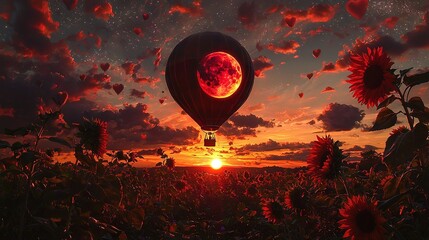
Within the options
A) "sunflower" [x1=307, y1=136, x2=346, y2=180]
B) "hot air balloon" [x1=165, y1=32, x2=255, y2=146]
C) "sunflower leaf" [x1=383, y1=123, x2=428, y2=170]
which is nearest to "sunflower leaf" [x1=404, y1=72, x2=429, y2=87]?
"sunflower leaf" [x1=383, y1=123, x2=428, y2=170]

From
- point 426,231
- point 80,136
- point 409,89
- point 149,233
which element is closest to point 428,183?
point 409,89

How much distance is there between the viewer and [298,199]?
654 cm

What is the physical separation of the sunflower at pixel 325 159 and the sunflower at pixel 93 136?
266cm

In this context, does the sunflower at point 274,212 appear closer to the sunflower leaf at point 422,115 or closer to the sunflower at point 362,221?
the sunflower at point 362,221

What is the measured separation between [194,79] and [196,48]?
5.05 ft

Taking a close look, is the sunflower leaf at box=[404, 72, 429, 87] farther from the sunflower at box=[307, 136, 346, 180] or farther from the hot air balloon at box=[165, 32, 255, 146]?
the hot air balloon at box=[165, 32, 255, 146]

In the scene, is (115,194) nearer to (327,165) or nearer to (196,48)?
(327,165)

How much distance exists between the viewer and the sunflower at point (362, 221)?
3160 millimetres

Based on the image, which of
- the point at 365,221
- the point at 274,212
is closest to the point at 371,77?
the point at 365,221

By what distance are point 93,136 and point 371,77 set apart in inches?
133

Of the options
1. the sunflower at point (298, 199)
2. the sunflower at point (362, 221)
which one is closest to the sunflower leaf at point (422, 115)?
the sunflower at point (362, 221)

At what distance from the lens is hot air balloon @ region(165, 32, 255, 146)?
17.4 metres

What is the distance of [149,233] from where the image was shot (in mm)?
9797

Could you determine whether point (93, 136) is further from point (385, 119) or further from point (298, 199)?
point (298, 199)
